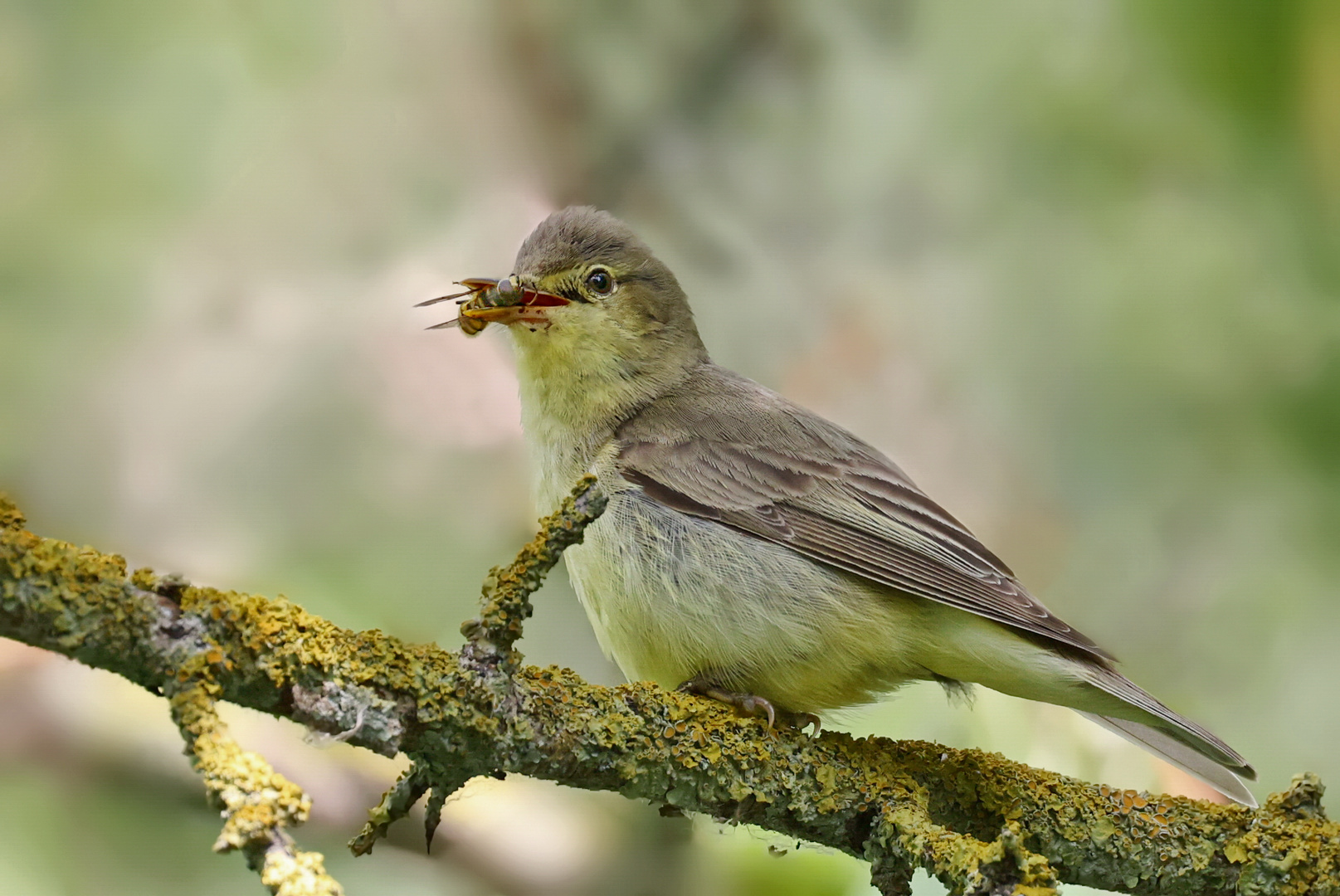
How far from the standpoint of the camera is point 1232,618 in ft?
13.4

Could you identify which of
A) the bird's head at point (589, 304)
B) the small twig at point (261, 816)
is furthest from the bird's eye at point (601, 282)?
the small twig at point (261, 816)

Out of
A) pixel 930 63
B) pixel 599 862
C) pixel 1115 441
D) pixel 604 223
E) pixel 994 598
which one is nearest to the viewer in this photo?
pixel 994 598

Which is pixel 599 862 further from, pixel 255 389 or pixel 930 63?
pixel 930 63

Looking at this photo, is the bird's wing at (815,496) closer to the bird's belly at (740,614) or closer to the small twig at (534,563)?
the bird's belly at (740,614)

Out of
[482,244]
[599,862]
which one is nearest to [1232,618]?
[599,862]

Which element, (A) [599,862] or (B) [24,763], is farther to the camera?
(A) [599,862]

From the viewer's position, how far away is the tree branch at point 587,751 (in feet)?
6.06

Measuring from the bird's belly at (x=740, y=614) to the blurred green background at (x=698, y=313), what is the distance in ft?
1.27

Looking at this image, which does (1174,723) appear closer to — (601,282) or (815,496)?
(815,496)

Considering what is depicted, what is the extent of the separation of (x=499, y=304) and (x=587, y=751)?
5.40ft

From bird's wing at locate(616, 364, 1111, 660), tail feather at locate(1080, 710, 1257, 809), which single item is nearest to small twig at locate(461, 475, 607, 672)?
bird's wing at locate(616, 364, 1111, 660)

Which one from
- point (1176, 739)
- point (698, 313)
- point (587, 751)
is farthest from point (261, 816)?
point (698, 313)

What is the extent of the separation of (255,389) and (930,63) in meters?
2.83

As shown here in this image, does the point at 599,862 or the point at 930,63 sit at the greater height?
the point at 930,63
